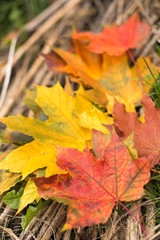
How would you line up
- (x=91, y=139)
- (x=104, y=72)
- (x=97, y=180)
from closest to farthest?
(x=97, y=180) → (x=91, y=139) → (x=104, y=72)

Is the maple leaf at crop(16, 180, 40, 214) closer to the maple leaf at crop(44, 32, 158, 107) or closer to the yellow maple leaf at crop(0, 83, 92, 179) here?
the yellow maple leaf at crop(0, 83, 92, 179)

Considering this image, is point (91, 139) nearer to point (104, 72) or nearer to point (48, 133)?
point (48, 133)

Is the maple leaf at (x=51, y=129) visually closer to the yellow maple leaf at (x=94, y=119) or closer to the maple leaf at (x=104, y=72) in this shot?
the yellow maple leaf at (x=94, y=119)

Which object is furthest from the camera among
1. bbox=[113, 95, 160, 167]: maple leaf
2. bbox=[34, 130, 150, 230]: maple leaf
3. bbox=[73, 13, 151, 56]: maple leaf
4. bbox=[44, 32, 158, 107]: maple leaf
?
bbox=[73, 13, 151, 56]: maple leaf

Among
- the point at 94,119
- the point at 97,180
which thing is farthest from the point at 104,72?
the point at 97,180

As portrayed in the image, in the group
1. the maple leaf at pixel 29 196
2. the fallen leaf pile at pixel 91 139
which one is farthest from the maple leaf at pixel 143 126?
the maple leaf at pixel 29 196

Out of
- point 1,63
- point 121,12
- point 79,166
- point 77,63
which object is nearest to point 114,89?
point 77,63

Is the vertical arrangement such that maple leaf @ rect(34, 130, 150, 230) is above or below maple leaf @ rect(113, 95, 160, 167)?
below

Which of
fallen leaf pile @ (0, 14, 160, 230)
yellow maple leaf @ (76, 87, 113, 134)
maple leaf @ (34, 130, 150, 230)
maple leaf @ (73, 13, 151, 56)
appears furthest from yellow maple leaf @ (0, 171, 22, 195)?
maple leaf @ (73, 13, 151, 56)
